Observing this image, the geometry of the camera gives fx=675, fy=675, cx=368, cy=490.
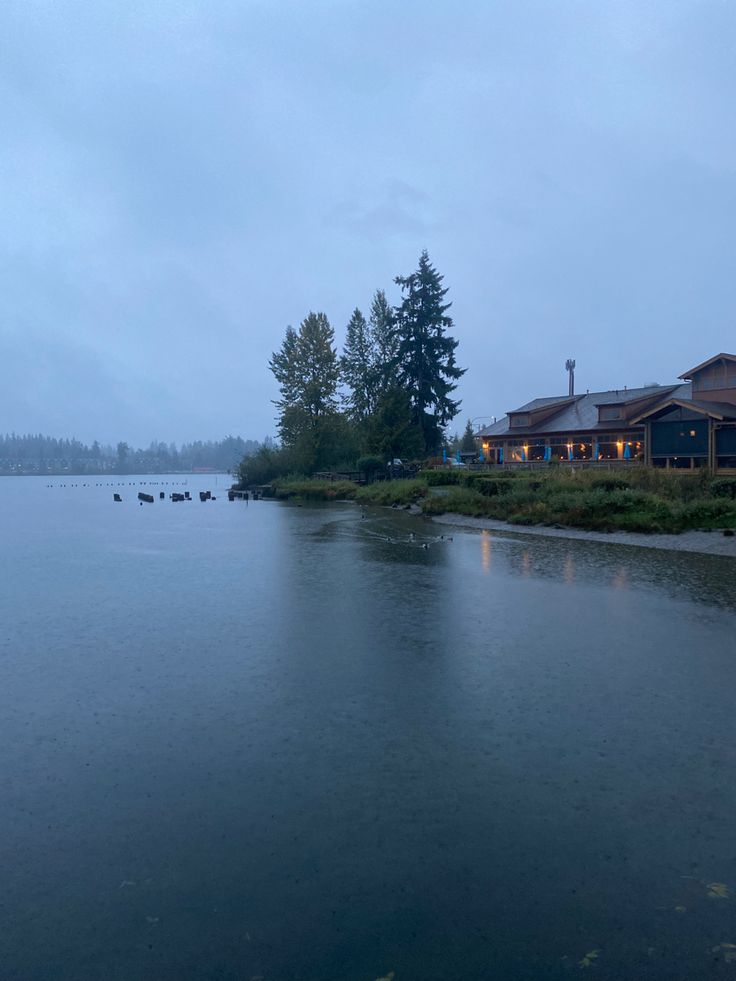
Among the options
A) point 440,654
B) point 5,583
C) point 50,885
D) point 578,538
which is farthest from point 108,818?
point 578,538

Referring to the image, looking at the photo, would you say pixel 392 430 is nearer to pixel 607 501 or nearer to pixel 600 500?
pixel 600 500

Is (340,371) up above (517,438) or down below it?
above

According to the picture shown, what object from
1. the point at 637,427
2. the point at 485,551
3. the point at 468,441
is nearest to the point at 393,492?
the point at 637,427

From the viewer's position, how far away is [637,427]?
47938 millimetres

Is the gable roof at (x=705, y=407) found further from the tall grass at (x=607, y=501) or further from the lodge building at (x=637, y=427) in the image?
the tall grass at (x=607, y=501)

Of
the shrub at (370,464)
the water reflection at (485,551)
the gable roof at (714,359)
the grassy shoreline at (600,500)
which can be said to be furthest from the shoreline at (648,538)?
the shrub at (370,464)

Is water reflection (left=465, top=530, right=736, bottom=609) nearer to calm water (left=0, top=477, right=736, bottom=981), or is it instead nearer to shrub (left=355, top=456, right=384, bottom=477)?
calm water (left=0, top=477, right=736, bottom=981)

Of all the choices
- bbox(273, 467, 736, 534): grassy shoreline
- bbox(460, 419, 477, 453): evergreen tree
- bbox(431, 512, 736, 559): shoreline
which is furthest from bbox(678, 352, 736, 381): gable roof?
bbox(460, 419, 477, 453): evergreen tree

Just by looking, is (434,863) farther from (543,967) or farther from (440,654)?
(440,654)

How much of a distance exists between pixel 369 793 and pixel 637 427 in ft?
153

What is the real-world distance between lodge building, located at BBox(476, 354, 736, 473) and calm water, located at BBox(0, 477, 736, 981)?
29.3 metres

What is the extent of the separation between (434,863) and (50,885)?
2.67 m

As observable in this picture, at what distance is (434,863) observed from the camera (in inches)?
189

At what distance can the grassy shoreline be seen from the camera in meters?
25.4
